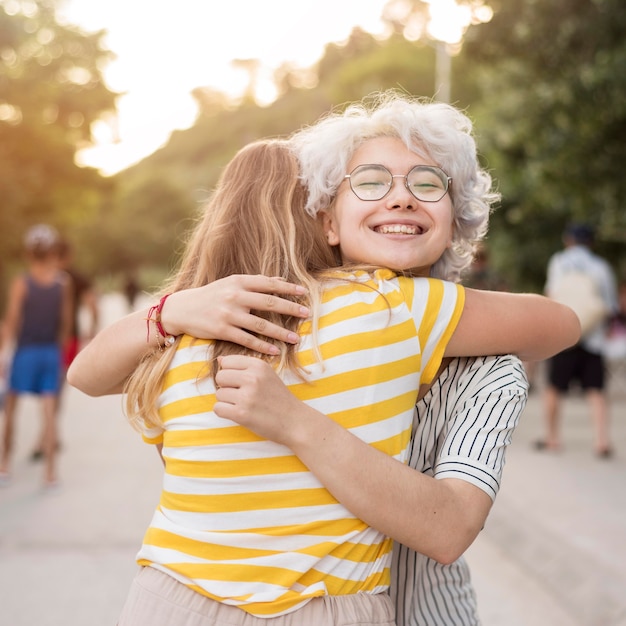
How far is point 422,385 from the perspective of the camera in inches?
74.2

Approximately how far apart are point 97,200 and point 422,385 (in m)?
34.9

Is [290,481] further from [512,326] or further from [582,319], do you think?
[582,319]

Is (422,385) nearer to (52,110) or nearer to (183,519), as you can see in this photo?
(183,519)

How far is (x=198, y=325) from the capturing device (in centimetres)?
170

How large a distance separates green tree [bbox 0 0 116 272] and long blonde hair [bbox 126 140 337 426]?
20716 mm

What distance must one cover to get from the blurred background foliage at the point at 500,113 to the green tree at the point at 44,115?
0.05 metres

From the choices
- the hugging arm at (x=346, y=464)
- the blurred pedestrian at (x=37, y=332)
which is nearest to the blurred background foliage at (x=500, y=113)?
the hugging arm at (x=346, y=464)

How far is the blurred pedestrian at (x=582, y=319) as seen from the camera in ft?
25.6

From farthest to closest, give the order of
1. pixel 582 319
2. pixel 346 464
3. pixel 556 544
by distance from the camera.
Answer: pixel 582 319
pixel 556 544
pixel 346 464

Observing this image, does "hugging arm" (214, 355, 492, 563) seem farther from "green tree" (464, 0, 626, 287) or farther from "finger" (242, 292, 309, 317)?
→ "green tree" (464, 0, 626, 287)

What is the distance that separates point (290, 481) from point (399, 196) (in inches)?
24.3

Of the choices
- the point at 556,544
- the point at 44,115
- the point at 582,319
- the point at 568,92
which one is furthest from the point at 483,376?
the point at 44,115

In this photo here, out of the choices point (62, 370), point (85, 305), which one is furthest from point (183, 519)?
point (85, 305)

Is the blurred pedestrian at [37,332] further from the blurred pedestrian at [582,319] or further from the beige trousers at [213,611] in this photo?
the beige trousers at [213,611]
